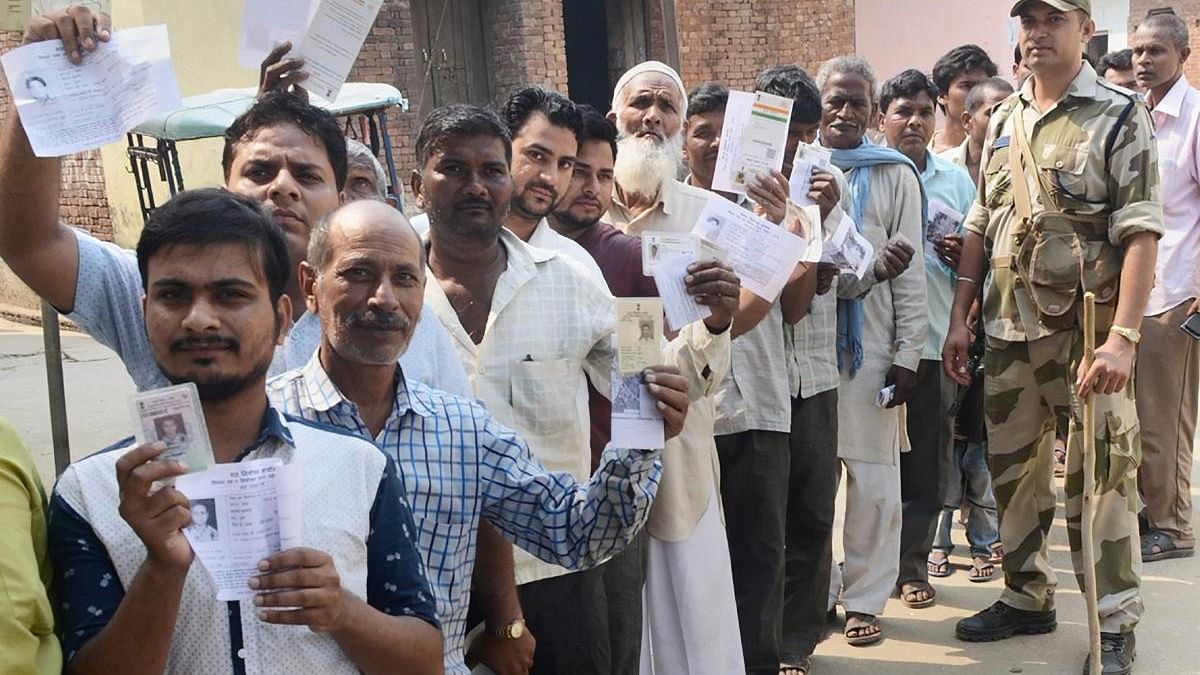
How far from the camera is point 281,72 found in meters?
3.05

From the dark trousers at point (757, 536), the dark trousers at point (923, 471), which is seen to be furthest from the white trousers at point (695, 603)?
the dark trousers at point (923, 471)

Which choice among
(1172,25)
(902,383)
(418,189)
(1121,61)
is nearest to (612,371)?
(418,189)

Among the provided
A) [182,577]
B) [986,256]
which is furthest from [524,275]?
[986,256]

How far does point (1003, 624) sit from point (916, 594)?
522 mm

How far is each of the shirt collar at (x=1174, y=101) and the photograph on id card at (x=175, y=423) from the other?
19.8 ft

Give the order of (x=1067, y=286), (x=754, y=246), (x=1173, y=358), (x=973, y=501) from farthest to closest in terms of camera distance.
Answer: (x=1173, y=358) < (x=973, y=501) < (x=1067, y=286) < (x=754, y=246)

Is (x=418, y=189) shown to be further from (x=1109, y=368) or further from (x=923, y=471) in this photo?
(x=923, y=471)

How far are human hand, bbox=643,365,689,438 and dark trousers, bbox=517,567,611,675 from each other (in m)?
1.09

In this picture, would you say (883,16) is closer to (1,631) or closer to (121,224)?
(121,224)

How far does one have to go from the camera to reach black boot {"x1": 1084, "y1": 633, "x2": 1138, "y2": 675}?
4660 mm

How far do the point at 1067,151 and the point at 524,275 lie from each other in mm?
2373

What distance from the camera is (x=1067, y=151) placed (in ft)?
15.1

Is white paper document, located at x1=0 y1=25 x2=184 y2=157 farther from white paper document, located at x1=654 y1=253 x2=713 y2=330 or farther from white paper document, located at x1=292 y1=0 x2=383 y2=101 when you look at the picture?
white paper document, located at x1=654 y1=253 x2=713 y2=330

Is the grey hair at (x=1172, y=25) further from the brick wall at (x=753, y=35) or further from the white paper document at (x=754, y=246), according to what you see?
the brick wall at (x=753, y=35)
